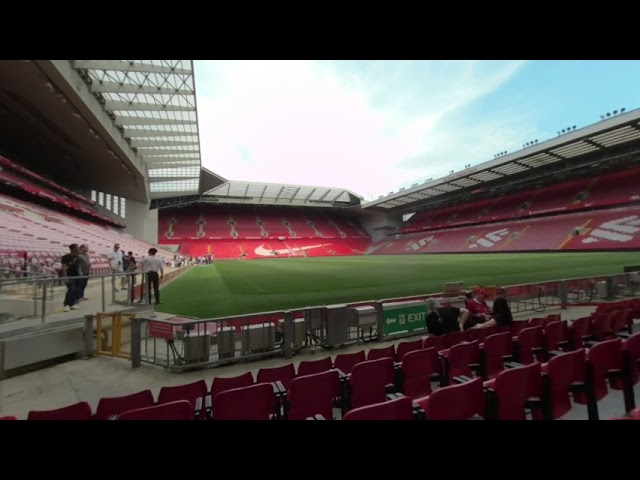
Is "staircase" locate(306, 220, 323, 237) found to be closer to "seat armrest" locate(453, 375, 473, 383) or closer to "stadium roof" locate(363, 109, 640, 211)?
"stadium roof" locate(363, 109, 640, 211)

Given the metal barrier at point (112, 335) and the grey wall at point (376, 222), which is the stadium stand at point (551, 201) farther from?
the metal barrier at point (112, 335)

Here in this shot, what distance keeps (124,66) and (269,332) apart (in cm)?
1778

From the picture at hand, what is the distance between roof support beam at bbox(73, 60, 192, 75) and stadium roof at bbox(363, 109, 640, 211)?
31.9 meters

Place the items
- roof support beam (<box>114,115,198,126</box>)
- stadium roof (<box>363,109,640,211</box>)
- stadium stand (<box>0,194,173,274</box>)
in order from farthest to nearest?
stadium roof (<box>363,109,640,211</box>) → roof support beam (<box>114,115,198,126</box>) → stadium stand (<box>0,194,173,274</box>)

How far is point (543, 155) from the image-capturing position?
33.1m

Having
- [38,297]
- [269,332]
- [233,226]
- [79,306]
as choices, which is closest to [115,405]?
[269,332]

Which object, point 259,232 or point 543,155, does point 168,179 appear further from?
point 543,155

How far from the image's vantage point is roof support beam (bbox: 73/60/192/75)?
52.3 feet

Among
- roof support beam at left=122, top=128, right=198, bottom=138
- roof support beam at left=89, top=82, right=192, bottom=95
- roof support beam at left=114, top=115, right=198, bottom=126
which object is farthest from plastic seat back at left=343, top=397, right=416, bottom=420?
roof support beam at left=122, top=128, right=198, bottom=138

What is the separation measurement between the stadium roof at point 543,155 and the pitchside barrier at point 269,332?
91.2ft

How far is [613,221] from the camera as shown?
29.9 m
